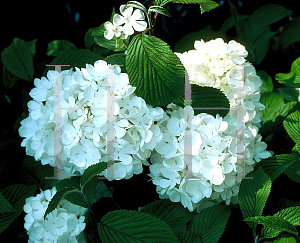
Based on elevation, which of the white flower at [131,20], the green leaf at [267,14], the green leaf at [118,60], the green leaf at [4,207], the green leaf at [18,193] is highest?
the white flower at [131,20]

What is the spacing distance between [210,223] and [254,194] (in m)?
0.13

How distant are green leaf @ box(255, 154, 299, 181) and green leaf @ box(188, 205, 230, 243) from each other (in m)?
0.16

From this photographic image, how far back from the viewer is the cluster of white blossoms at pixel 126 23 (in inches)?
33.5

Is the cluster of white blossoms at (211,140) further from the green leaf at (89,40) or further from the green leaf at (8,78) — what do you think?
the green leaf at (8,78)

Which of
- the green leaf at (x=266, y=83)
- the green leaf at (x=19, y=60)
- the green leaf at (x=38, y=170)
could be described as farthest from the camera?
the green leaf at (x=266, y=83)

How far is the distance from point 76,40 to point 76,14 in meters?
0.12

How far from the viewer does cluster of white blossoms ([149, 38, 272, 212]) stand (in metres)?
0.77

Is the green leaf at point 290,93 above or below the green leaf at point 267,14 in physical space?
below

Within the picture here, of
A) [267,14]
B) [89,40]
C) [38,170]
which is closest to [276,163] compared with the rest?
[38,170]

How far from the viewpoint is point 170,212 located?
84cm

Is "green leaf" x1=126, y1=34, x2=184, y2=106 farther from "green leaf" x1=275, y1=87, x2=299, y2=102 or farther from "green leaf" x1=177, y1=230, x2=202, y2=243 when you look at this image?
"green leaf" x1=275, y1=87, x2=299, y2=102

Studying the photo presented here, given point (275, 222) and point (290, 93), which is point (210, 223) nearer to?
point (275, 222)

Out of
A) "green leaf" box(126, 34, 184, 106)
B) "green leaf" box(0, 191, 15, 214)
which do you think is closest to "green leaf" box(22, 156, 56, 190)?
"green leaf" box(0, 191, 15, 214)

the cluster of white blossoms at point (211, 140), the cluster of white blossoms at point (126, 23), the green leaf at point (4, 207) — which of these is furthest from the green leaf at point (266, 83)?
the green leaf at point (4, 207)
